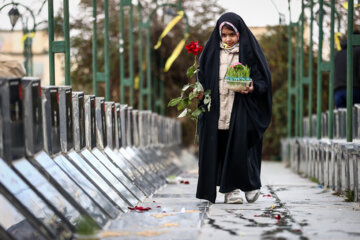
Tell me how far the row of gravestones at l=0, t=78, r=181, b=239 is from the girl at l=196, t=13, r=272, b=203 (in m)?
0.87

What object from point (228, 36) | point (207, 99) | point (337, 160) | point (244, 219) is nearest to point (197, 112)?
point (207, 99)

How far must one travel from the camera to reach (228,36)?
7.80 metres

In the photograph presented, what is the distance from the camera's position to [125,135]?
11039 mm

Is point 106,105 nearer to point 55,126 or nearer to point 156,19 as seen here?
point 55,126

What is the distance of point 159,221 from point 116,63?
894 inches

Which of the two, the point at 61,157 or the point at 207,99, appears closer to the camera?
the point at 61,157

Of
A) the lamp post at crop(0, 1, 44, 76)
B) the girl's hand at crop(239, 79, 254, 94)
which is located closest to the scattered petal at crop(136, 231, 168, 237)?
the girl's hand at crop(239, 79, 254, 94)

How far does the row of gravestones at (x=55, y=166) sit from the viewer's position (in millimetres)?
4770

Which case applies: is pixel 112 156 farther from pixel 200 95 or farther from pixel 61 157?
pixel 61 157

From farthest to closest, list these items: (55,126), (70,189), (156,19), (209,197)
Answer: (156,19) → (209,197) → (55,126) → (70,189)

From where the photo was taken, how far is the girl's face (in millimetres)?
7770

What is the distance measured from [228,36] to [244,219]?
7.38 feet

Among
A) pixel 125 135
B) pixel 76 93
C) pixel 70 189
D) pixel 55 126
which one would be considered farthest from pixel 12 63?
pixel 125 135

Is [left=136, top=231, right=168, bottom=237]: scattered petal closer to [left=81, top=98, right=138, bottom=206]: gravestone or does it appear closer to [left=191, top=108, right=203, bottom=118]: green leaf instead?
[left=81, top=98, right=138, bottom=206]: gravestone
